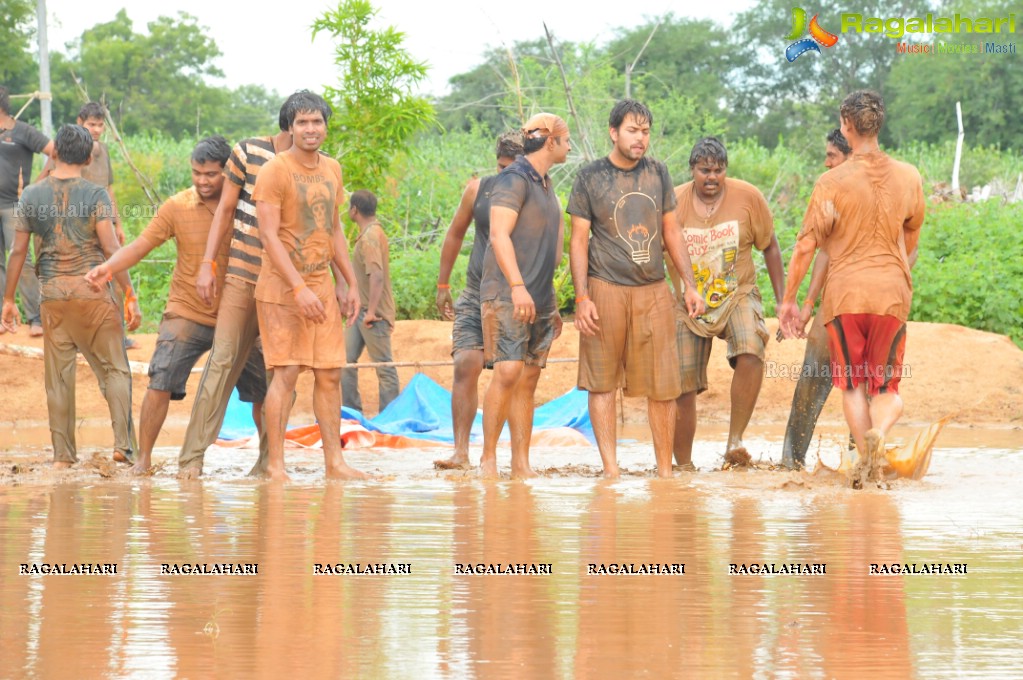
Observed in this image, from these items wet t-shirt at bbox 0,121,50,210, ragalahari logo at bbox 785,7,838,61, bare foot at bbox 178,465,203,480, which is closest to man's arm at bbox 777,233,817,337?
bare foot at bbox 178,465,203,480

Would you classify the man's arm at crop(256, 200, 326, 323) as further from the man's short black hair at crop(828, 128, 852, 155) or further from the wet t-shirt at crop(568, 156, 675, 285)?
the man's short black hair at crop(828, 128, 852, 155)

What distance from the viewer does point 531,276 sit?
7547mm

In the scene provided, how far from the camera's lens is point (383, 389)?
37.9 ft

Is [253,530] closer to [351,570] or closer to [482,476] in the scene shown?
[351,570]

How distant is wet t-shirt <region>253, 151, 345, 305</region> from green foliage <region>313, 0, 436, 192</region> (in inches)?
313

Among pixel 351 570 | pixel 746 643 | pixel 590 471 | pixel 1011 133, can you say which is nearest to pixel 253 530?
pixel 351 570

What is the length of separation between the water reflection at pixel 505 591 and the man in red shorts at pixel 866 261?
3.06 ft

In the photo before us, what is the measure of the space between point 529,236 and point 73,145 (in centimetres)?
261

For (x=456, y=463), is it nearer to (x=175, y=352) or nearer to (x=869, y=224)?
(x=175, y=352)

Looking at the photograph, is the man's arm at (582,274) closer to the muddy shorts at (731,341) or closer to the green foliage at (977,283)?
the muddy shorts at (731,341)

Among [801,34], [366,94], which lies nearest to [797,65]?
[801,34]

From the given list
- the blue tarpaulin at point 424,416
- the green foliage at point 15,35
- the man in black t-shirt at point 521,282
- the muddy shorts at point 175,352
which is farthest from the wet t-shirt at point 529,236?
the green foliage at point 15,35

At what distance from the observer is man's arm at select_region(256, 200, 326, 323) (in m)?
7.17

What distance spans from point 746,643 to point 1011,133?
3292cm
